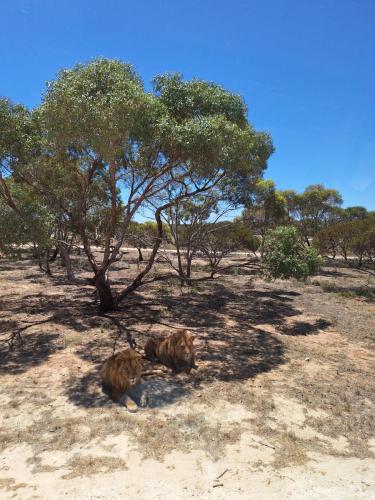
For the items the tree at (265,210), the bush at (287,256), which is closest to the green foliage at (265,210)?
the tree at (265,210)

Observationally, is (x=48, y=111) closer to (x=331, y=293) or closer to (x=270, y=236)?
(x=270, y=236)

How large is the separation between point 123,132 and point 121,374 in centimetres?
568

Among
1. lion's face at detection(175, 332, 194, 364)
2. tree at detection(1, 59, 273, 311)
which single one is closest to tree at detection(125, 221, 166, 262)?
tree at detection(1, 59, 273, 311)

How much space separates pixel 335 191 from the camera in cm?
3997

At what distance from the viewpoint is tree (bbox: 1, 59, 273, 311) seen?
370 inches

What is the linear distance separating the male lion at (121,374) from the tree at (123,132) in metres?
5.02

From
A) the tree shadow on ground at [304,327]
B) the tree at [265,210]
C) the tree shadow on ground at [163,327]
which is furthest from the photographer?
the tree at [265,210]

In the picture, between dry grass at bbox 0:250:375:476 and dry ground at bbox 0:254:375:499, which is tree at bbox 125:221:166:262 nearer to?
dry grass at bbox 0:250:375:476

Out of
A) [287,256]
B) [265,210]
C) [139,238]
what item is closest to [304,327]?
[287,256]

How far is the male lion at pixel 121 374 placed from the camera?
7035mm

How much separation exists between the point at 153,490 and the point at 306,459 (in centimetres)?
214

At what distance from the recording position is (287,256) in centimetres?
1271

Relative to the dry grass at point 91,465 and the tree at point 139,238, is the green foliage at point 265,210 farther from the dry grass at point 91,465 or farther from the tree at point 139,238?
the dry grass at point 91,465

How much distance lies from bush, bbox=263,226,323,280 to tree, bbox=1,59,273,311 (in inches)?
106
